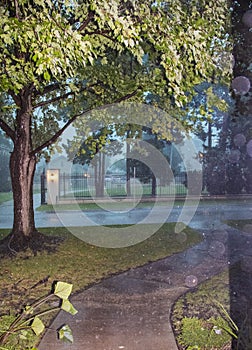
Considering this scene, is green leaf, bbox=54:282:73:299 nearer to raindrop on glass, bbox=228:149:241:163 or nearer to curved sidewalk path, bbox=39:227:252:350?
curved sidewalk path, bbox=39:227:252:350

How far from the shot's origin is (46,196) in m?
16.2

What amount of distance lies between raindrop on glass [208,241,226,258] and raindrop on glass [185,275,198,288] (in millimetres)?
1412

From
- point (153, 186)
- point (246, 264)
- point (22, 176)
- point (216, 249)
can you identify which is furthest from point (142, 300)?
point (153, 186)

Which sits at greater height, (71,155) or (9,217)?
(71,155)

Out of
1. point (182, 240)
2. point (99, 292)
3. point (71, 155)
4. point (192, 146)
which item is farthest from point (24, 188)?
point (192, 146)

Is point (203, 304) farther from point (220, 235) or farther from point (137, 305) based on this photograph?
point (220, 235)

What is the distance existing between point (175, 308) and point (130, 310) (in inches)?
20.6

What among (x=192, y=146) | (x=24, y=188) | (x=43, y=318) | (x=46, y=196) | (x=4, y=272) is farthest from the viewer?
(x=192, y=146)

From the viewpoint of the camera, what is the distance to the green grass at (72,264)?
169 inches

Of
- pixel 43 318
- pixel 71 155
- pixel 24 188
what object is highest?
pixel 71 155

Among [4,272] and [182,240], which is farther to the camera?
[182,240]

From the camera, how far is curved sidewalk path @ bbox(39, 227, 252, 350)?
9.29ft

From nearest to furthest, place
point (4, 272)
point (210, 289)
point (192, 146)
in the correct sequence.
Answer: point (210, 289) → point (4, 272) → point (192, 146)

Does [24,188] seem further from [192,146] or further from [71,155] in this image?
[192,146]
